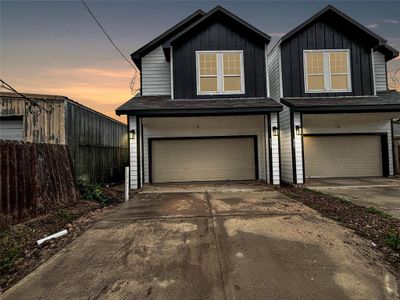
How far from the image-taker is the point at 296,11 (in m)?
12.0


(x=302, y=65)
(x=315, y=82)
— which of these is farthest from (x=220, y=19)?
(x=315, y=82)

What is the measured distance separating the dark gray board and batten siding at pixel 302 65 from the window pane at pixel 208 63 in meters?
2.95

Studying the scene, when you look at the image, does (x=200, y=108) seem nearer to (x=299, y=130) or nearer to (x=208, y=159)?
(x=208, y=159)

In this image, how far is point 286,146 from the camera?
9539mm

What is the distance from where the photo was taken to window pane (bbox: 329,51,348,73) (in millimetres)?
9750

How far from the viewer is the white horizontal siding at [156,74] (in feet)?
34.6

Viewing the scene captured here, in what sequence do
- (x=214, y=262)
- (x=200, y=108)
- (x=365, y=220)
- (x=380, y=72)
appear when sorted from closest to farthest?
(x=214, y=262) → (x=365, y=220) → (x=200, y=108) → (x=380, y=72)

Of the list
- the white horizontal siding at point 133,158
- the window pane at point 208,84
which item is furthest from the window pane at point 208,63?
the white horizontal siding at point 133,158

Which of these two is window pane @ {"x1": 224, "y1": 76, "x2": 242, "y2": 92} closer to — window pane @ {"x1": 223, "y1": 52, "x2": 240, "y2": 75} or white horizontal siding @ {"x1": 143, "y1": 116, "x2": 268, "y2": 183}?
window pane @ {"x1": 223, "y1": 52, "x2": 240, "y2": 75}

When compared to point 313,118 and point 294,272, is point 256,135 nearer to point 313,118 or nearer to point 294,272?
point 313,118

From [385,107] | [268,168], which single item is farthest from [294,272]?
[385,107]

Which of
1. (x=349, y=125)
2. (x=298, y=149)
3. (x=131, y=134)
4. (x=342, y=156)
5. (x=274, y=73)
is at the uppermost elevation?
(x=274, y=73)

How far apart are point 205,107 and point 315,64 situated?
17.7 feet

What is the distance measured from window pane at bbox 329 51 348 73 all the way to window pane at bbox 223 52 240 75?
410 centimetres
